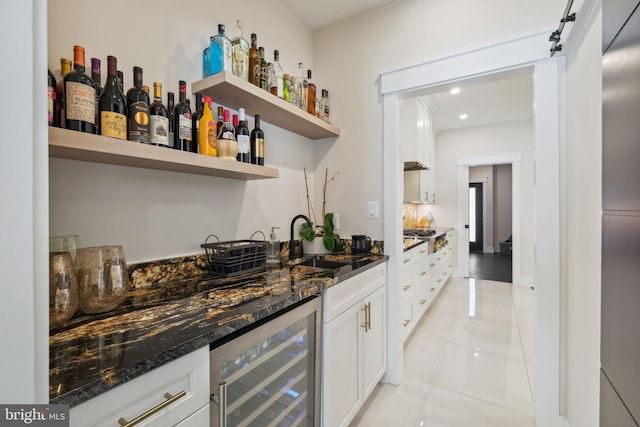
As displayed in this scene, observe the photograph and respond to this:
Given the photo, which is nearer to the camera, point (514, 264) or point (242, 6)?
point (242, 6)

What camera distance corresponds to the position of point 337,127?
7.24 feet

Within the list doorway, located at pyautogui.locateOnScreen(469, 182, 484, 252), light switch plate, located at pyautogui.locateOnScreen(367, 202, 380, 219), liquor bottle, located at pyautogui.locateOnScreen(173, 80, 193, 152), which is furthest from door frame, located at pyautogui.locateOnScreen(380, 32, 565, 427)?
doorway, located at pyautogui.locateOnScreen(469, 182, 484, 252)

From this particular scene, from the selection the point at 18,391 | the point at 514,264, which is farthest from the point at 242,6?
the point at 514,264

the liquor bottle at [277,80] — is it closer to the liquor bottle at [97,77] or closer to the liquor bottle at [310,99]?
the liquor bottle at [310,99]

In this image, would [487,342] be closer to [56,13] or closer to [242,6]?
[242,6]

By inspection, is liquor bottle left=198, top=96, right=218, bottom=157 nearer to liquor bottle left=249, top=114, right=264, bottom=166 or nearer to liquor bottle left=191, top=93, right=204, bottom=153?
liquor bottle left=191, top=93, right=204, bottom=153

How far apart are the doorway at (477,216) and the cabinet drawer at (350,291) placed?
23.7 feet

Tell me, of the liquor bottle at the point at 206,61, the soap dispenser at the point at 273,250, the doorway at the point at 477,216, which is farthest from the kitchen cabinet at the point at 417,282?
the doorway at the point at 477,216

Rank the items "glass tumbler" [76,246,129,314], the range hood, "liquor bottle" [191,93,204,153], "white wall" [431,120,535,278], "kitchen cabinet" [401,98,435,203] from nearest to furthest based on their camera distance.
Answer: "glass tumbler" [76,246,129,314]
"liquor bottle" [191,93,204,153]
"kitchen cabinet" [401,98,435,203]
the range hood
"white wall" [431,120,535,278]

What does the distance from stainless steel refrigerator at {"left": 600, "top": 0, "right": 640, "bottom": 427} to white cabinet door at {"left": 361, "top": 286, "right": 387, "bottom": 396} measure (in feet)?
3.45

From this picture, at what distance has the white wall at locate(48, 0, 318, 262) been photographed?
104 cm

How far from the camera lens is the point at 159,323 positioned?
833 millimetres

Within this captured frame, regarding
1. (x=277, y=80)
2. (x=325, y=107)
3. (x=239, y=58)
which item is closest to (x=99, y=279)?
(x=239, y=58)

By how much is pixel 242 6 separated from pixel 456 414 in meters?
2.83
